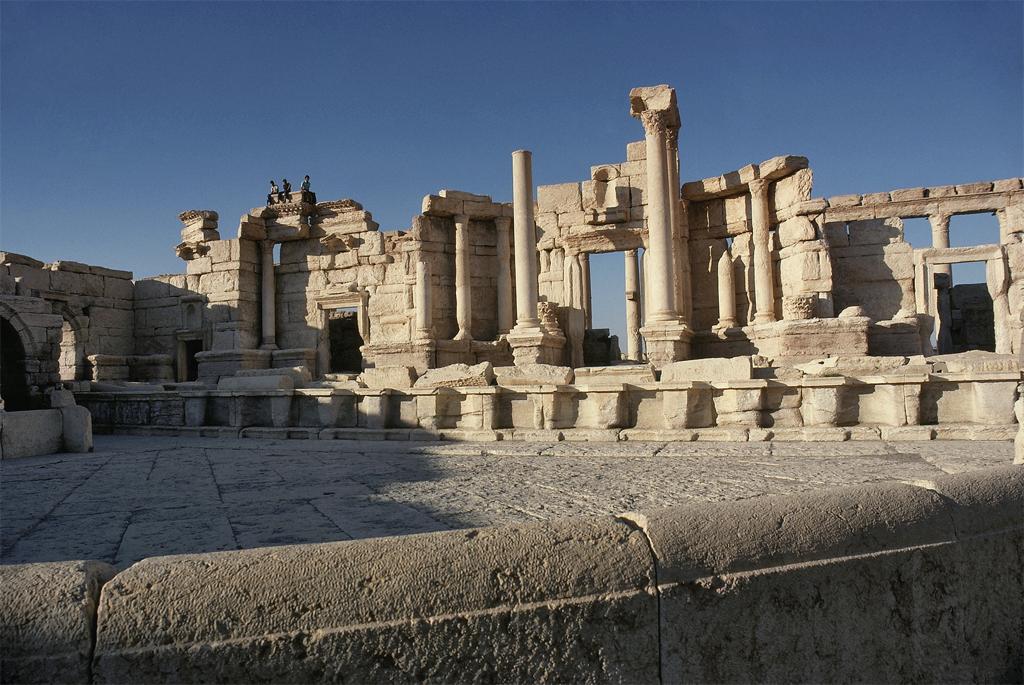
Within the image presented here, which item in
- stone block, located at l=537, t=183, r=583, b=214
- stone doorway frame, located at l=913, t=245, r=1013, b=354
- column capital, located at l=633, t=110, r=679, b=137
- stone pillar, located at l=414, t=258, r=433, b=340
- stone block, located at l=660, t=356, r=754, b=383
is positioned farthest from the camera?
stone pillar, located at l=414, t=258, r=433, b=340

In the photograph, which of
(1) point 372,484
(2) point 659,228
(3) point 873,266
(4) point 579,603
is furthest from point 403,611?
(3) point 873,266

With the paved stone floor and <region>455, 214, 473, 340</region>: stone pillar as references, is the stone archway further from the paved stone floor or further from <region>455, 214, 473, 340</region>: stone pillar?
the paved stone floor

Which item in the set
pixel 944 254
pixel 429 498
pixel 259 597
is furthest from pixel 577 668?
pixel 944 254

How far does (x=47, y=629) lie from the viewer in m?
1.80

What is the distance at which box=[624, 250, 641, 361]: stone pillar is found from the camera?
20.1 metres

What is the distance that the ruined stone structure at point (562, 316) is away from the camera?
8461mm

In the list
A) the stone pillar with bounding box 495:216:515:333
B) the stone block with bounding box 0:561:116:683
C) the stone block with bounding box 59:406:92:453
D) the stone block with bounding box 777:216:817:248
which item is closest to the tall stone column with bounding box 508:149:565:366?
the stone pillar with bounding box 495:216:515:333

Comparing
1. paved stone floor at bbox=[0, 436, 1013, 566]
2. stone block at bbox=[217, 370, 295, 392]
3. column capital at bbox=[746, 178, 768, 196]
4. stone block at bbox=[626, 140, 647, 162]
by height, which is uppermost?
stone block at bbox=[626, 140, 647, 162]

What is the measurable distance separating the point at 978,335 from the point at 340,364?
2119cm

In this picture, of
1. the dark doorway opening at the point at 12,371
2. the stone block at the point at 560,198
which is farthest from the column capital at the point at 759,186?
the dark doorway opening at the point at 12,371

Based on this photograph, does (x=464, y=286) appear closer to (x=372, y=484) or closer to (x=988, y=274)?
(x=372, y=484)

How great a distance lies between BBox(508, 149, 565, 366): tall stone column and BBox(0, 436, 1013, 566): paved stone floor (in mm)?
7206

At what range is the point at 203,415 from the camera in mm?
11062

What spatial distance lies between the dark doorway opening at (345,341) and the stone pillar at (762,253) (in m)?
14.0
